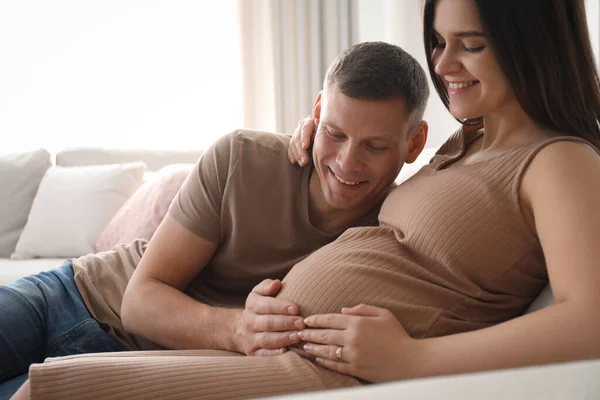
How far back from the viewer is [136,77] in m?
4.36

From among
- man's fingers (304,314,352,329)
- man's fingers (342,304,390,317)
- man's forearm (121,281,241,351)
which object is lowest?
man's forearm (121,281,241,351)

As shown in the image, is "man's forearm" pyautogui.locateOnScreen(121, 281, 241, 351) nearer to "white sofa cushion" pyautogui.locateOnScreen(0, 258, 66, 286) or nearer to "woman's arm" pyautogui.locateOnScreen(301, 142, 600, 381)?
"woman's arm" pyautogui.locateOnScreen(301, 142, 600, 381)

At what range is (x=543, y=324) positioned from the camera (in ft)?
2.84

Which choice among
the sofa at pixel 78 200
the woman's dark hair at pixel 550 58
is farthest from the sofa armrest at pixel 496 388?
the sofa at pixel 78 200

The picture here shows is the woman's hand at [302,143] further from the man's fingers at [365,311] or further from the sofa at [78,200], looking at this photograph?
the man's fingers at [365,311]

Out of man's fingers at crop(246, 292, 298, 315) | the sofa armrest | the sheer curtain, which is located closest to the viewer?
the sofa armrest

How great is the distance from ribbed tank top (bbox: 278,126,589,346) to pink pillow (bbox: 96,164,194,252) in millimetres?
1249

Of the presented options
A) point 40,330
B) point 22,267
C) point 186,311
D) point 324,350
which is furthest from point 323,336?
point 22,267

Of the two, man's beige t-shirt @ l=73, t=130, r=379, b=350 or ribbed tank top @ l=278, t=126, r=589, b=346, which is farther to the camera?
man's beige t-shirt @ l=73, t=130, r=379, b=350

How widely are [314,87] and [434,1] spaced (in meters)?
3.09

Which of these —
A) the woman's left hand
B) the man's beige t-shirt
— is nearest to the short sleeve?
the man's beige t-shirt

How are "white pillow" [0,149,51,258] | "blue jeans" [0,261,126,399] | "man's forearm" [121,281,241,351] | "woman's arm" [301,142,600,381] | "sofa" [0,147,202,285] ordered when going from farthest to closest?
"white pillow" [0,149,51,258]
"sofa" [0,147,202,285]
"blue jeans" [0,261,126,399]
"man's forearm" [121,281,241,351]
"woman's arm" [301,142,600,381]

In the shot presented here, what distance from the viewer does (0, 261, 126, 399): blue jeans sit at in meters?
1.32

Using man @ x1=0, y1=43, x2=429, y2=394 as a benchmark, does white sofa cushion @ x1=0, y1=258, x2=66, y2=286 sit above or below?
below
